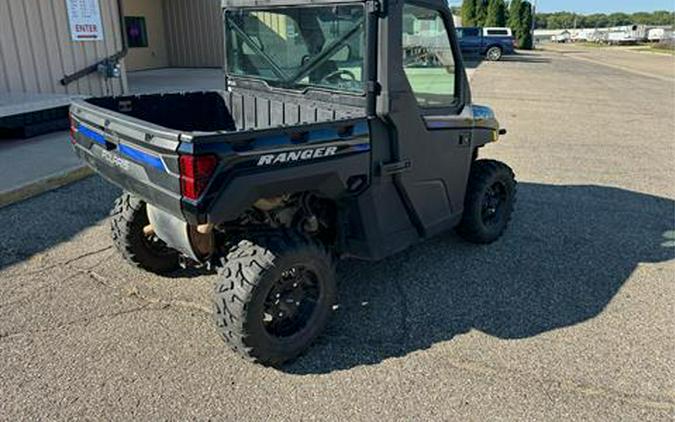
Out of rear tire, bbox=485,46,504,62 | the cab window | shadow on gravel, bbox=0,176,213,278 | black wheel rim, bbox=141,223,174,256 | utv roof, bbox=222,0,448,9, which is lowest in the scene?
shadow on gravel, bbox=0,176,213,278

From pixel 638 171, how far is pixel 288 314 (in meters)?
6.23

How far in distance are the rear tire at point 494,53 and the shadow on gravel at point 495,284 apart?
27.2 m

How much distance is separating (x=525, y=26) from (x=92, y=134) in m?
45.3

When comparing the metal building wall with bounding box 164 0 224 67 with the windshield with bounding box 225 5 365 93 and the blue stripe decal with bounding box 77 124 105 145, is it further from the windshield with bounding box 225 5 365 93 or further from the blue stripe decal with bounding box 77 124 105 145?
the blue stripe decal with bounding box 77 124 105 145

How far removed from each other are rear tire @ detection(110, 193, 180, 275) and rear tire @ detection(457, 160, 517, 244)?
2.43 meters

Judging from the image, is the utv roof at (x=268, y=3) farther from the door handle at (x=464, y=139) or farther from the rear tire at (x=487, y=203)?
the rear tire at (x=487, y=203)

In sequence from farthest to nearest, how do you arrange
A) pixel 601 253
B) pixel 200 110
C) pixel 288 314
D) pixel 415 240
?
pixel 601 253, pixel 200 110, pixel 415 240, pixel 288 314

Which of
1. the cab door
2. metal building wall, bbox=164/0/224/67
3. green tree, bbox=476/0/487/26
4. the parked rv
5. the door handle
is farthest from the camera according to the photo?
the parked rv

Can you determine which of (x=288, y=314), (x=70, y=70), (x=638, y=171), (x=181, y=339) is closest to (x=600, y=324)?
(x=288, y=314)

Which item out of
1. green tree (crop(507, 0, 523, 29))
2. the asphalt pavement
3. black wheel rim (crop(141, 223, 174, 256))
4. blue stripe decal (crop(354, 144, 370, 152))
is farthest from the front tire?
green tree (crop(507, 0, 523, 29))

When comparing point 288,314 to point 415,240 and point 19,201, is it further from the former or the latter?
point 19,201

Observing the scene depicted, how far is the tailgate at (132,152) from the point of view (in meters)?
2.52

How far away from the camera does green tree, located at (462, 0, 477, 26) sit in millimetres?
41281

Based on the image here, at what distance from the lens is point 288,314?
→ 308 cm
